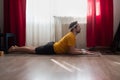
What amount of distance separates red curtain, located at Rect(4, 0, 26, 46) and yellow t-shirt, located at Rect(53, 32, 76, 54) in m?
1.12

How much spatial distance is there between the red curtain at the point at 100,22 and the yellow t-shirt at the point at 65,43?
3.06 ft

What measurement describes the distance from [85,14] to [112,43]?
0.85 meters

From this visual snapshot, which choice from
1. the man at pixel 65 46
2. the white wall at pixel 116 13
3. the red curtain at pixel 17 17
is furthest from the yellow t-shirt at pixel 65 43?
the white wall at pixel 116 13

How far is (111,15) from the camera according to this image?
185 inches

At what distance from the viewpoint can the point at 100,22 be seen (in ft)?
15.4

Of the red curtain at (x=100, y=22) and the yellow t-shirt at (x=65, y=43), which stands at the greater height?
the red curtain at (x=100, y=22)

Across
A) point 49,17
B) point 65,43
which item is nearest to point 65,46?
point 65,43

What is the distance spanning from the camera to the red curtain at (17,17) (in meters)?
4.83

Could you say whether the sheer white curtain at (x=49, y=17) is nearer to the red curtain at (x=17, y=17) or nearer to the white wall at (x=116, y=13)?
the red curtain at (x=17, y=17)

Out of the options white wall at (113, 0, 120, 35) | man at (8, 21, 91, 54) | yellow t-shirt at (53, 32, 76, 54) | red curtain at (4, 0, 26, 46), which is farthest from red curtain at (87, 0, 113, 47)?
red curtain at (4, 0, 26, 46)

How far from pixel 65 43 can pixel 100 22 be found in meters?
1.18

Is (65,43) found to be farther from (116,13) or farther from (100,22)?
(116,13)

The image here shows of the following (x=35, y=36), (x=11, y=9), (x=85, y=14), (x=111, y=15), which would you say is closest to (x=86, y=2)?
(x=85, y=14)

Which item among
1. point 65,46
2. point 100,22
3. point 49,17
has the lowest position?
point 65,46
